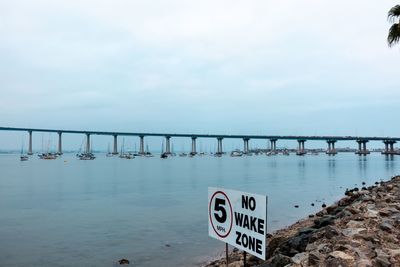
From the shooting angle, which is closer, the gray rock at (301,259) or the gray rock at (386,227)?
the gray rock at (301,259)

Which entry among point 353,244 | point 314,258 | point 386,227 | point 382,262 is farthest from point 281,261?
point 386,227

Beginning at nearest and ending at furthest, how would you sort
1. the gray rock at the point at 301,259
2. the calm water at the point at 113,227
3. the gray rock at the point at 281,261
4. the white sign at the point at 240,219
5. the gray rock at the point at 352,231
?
the white sign at the point at 240,219
the gray rock at the point at 301,259
the gray rock at the point at 281,261
the gray rock at the point at 352,231
the calm water at the point at 113,227

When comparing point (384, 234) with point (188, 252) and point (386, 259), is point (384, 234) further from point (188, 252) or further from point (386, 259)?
point (188, 252)

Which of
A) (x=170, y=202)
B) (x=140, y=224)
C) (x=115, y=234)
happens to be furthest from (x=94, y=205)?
(x=115, y=234)

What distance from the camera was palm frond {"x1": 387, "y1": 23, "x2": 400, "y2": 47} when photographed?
17.8 meters

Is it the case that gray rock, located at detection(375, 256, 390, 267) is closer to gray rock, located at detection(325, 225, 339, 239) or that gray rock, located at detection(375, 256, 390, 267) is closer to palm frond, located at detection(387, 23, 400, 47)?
gray rock, located at detection(325, 225, 339, 239)

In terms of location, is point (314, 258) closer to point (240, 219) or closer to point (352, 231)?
point (240, 219)

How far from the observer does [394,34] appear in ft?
58.7

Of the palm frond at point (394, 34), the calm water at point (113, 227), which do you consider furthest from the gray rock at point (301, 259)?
the palm frond at point (394, 34)

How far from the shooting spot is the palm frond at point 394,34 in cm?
1780

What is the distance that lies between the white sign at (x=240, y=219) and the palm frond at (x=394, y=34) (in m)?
14.4

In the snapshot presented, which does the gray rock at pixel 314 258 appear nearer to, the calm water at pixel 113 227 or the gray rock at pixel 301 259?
the gray rock at pixel 301 259

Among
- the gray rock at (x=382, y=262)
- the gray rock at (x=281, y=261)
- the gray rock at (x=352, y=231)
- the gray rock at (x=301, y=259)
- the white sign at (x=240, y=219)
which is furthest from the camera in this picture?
the gray rock at (x=352, y=231)

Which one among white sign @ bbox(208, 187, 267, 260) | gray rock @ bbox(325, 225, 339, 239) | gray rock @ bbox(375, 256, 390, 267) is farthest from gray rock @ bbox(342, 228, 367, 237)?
white sign @ bbox(208, 187, 267, 260)
